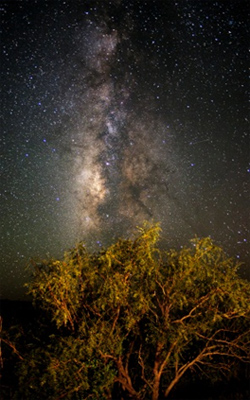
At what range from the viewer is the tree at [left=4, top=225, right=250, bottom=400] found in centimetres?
761

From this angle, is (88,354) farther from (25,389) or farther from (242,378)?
(242,378)

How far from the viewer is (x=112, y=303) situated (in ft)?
27.1

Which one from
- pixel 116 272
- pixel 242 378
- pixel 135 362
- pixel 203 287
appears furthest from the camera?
pixel 242 378

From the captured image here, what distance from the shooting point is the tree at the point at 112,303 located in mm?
7609

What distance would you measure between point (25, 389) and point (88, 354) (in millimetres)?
1793

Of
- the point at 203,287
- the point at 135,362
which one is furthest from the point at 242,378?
the point at 203,287

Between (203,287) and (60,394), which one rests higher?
(203,287)

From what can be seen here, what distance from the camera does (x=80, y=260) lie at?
8336 mm

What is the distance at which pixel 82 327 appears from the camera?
7.70 metres

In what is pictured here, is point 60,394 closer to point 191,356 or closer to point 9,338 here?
point 9,338

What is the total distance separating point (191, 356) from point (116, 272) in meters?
5.46

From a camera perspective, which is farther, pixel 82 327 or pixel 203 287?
pixel 203 287

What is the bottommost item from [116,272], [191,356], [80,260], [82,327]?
[191,356]

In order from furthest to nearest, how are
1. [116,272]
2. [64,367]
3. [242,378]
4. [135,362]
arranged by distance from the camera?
1. [242,378]
2. [135,362]
3. [116,272]
4. [64,367]
